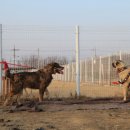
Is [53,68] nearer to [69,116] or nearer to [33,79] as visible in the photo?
[33,79]

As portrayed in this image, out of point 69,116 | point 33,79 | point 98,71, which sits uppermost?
point 98,71

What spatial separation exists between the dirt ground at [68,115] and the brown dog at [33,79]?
66cm

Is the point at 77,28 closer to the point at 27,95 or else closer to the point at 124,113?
the point at 27,95

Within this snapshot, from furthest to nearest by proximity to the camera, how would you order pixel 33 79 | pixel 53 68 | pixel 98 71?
1. pixel 98 71
2. pixel 53 68
3. pixel 33 79

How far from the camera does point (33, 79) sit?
55.1 ft

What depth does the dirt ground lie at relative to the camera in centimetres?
1122

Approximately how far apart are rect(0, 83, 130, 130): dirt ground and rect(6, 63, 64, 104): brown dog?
0.66 meters

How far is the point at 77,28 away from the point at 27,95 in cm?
372

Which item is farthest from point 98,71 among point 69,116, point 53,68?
point 69,116

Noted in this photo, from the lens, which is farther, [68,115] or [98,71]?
[98,71]

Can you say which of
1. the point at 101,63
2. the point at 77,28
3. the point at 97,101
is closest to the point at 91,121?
the point at 97,101

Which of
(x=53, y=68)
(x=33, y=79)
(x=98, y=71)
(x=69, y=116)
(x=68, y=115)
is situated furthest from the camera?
(x=98, y=71)

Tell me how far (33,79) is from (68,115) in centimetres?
381

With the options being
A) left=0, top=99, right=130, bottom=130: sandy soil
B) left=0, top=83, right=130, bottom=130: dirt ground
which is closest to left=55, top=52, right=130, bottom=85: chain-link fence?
left=0, top=83, right=130, bottom=130: dirt ground
